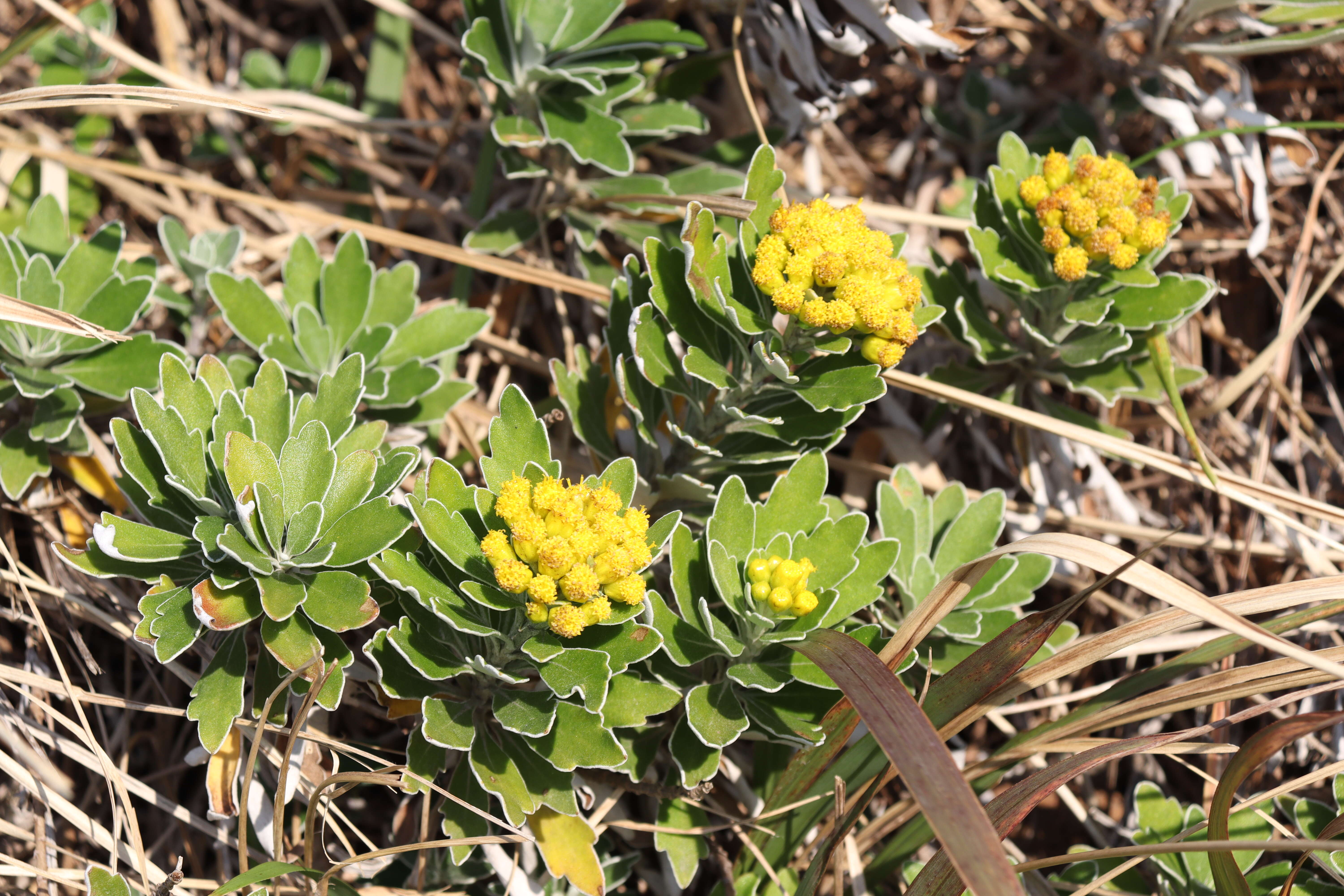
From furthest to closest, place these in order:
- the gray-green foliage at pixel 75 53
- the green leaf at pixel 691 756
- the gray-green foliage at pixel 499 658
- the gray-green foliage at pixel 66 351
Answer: the gray-green foliage at pixel 75 53
the gray-green foliage at pixel 66 351
the green leaf at pixel 691 756
the gray-green foliage at pixel 499 658

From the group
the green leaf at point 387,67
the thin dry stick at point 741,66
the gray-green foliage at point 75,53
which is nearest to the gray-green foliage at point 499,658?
the thin dry stick at point 741,66

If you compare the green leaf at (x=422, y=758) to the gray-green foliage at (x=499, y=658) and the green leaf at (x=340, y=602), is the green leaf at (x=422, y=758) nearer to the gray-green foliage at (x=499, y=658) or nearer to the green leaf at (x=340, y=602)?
the gray-green foliage at (x=499, y=658)

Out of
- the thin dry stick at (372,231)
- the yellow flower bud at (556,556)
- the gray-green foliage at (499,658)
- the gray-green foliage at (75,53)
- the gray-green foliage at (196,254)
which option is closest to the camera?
the yellow flower bud at (556,556)

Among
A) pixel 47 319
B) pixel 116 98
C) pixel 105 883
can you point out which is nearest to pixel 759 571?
pixel 105 883

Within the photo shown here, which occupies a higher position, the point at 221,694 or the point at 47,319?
the point at 47,319

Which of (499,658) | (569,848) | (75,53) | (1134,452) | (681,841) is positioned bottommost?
(681,841)

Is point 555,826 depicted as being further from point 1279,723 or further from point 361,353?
point 1279,723

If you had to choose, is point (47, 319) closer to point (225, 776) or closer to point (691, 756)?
point (225, 776)

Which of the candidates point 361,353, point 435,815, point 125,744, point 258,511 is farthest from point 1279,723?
point 125,744
